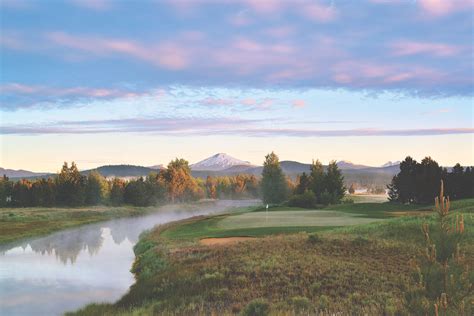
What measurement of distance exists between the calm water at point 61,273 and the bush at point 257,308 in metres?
9.06

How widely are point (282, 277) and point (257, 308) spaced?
4.75 m

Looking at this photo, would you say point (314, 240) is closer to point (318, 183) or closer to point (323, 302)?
point (323, 302)

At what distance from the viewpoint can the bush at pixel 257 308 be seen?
14.1m

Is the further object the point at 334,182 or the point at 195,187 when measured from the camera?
the point at 195,187

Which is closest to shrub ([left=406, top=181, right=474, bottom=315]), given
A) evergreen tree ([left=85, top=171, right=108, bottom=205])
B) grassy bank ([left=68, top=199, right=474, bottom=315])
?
grassy bank ([left=68, top=199, right=474, bottom=315])

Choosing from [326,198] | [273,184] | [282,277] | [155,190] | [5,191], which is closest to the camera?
[282,277]

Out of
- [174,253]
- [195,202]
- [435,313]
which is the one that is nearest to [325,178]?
[195,202]

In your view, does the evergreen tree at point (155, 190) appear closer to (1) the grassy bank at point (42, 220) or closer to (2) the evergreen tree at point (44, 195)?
(1) the grassy bank at point (42, 220)

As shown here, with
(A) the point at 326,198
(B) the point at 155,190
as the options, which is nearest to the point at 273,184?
(A) the point at 326,198

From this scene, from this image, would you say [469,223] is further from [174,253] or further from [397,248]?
[174,253]

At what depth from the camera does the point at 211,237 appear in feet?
117

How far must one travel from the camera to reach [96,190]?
12131 centimetres

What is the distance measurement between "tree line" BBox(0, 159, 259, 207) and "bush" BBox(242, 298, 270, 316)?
106 meters

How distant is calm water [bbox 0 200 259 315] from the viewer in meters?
21.5
